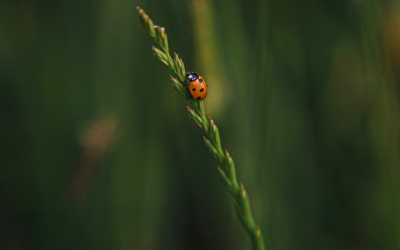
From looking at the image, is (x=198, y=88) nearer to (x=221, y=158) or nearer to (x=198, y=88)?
(x=198, y=88)

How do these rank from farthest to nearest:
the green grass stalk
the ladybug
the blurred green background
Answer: the blurred green background < the ladybug < the green grass stalk

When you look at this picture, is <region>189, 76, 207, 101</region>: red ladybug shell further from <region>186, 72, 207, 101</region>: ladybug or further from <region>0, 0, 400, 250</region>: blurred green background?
<region>0, 0, 400, 250</region>: blurred green background

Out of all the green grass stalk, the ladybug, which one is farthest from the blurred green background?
the green grass stalk

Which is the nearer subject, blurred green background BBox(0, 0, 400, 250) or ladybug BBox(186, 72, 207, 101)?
ladybug BBox(186, 72, 207, 101)

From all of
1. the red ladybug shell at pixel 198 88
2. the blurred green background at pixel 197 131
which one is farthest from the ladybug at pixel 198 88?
the blurred green background at pixel 197 131

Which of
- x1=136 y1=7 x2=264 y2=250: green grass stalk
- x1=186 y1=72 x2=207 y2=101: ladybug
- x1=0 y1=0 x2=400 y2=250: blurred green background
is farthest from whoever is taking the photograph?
x1=0 y1=0 x2=400 y2=250: blurred green background

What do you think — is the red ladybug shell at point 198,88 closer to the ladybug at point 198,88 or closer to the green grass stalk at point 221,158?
the ladybug at point 198,88

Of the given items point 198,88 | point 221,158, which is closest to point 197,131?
point 198,88

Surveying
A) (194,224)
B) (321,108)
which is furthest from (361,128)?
(194,224)

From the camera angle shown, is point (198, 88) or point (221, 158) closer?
point (221, 158)
